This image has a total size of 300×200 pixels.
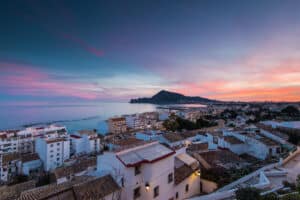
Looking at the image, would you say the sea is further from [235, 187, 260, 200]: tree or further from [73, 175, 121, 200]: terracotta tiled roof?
[235, 187, 260, 200]: tree

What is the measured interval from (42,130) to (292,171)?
47382 millimetres

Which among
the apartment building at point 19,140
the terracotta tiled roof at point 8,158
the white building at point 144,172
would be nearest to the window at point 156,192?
the white building at point 144,172

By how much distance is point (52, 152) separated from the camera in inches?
1319

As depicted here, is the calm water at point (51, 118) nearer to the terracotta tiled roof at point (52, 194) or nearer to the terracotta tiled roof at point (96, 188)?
the terracotta tiled roof at point (96, 188)

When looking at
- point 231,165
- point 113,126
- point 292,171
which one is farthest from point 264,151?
point 113,126

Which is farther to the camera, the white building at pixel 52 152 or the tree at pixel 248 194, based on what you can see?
the white building at pixel 52 152

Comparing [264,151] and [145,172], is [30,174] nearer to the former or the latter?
[145,172]

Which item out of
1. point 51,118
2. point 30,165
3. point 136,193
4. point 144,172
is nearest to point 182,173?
point 144,172

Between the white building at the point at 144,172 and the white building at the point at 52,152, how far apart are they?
2942 centimetres

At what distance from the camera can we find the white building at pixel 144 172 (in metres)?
7.73

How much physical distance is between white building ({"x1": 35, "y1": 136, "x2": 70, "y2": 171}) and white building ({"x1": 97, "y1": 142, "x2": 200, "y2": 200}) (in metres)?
29.4

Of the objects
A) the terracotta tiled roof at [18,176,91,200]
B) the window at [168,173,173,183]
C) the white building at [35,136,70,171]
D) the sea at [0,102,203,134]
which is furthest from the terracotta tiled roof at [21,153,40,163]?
the sea at [0,102,203,134]

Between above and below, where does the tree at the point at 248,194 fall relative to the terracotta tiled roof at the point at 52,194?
above

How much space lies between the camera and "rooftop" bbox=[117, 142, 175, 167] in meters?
7.75
